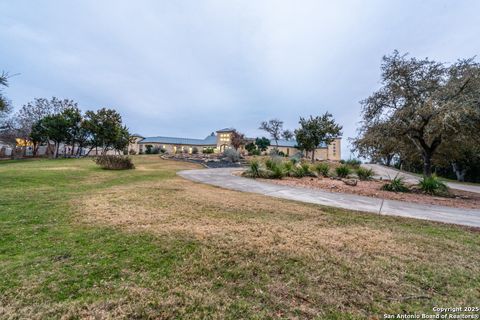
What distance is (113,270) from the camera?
232 centimetres

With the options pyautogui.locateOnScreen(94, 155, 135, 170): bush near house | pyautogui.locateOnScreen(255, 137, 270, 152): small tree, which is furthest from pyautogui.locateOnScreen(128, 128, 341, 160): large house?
pyautogui.locateOnScreen(94, 155, 135, 170): bush near house

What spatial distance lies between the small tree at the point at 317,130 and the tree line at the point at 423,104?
16144 millimetres

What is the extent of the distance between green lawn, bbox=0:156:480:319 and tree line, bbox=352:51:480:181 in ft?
23.4

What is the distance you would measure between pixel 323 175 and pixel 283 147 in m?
45.0

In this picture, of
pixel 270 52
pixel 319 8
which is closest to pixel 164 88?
pixel 270 52

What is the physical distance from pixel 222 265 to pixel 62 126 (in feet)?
113

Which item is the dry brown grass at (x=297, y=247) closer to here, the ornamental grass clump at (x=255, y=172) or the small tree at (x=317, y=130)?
the ornamental grass clump at (x=255, y=172)

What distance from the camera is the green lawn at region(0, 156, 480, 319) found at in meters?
1.84

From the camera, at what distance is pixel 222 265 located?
2.54 meters

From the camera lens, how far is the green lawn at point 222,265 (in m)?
1.84

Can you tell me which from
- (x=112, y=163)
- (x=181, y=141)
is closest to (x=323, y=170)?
(x=112, y=163)

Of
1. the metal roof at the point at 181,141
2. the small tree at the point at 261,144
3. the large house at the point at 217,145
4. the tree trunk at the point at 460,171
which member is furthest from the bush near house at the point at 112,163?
the metal roof at the point at 181,141

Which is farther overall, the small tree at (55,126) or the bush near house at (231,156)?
the small tree at (55,126)

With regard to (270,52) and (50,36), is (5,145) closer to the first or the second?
(50,36)
